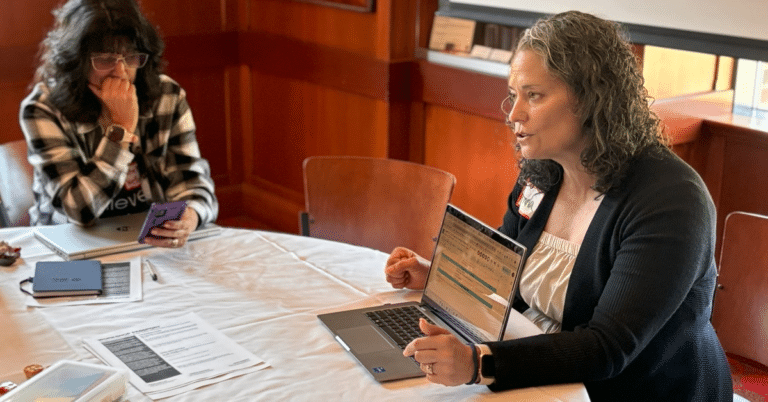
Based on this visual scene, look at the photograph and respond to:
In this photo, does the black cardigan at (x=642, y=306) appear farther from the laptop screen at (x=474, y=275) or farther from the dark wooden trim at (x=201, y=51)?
the dark wooden trim at (x=201, y=51)

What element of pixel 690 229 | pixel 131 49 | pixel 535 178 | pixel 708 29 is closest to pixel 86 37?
pixel 131 49

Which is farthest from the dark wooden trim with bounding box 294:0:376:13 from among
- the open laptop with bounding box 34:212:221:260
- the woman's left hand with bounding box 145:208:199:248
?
the woman's left hand with bounding box 145:208:199:248

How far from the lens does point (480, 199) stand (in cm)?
365

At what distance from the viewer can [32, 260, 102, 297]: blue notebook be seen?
1886 mm

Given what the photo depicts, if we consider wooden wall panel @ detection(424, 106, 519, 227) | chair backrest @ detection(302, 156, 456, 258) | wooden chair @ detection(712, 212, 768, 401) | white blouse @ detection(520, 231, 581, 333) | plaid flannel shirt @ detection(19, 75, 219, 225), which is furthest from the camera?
wooden wall panel @ detection(424, 106, 519, 227)

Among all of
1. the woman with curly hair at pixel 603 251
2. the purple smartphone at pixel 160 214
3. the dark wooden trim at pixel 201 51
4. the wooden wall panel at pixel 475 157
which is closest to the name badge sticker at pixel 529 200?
the woman with curly hair at pixel 603 251

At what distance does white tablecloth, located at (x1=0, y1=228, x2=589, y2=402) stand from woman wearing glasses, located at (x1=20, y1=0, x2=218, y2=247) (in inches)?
9.5

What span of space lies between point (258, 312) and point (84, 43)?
110 cm

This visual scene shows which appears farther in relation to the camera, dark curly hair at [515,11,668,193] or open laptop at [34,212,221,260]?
open laptop at [34,212,221,260]

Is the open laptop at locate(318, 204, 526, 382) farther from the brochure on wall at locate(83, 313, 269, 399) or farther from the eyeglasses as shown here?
the eyeglasses

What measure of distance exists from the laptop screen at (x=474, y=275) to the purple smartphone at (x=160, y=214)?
69cm

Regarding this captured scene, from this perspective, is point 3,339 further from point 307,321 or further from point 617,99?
point 617,99

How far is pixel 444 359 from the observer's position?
4.84 ft

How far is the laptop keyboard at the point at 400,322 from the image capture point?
5.59 ft
